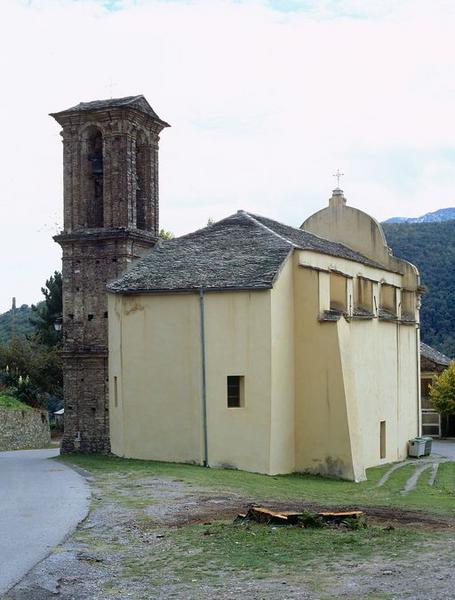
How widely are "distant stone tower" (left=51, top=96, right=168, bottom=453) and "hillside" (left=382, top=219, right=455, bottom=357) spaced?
41.0 m

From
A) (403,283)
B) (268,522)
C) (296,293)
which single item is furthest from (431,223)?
(268,522)

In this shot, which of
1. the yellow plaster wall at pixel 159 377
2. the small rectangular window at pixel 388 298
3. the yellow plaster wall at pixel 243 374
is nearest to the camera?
the yellow plaster wall at pixel 243 374

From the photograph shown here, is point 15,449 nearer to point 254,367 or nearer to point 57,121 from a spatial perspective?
point 57,121

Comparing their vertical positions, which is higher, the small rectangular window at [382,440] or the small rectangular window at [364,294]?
the small rectangular window at [364,294]

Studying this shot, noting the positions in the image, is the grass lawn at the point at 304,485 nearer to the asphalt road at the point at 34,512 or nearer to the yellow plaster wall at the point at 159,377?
the yellow plaster wall at the point at 159,377

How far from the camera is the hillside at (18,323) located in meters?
88.5

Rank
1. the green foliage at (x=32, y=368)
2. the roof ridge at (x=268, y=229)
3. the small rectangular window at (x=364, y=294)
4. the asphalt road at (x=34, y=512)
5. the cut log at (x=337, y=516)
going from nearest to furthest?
the asphalt road at (x=34, y=512) < the cut log at (x=337, y=516) < the roof ridge at (x=268, y=229) < the small rectangular window at (x=364, y=294) < the green foliage at (x=32, y=368)

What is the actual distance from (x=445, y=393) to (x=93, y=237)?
70.2 ft

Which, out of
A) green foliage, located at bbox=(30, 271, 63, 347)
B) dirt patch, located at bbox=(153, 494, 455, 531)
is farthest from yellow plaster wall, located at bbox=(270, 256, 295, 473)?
green foliage, located at bbox=(30, 271, 63, 347)

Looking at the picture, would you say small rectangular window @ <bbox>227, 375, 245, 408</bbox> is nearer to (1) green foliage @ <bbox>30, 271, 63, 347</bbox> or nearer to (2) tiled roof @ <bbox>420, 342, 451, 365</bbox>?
(2) tiled roof @ <bbox>420, 342, 451, 365</bbox>

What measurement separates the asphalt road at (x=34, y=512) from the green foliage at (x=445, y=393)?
25533 mm

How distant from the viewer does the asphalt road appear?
11336 mm

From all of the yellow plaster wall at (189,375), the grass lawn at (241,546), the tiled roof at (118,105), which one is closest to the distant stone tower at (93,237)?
the tiled roof at (118,105)

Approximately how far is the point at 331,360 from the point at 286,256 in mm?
3230
